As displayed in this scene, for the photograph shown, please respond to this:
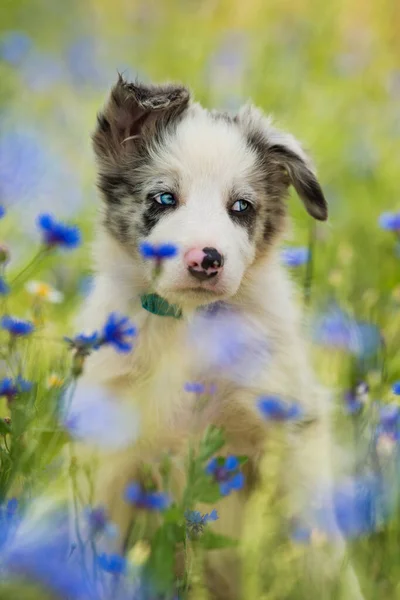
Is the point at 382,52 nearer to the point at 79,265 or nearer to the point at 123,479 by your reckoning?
the point at 79,265

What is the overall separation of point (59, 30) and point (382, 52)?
2.10 metres

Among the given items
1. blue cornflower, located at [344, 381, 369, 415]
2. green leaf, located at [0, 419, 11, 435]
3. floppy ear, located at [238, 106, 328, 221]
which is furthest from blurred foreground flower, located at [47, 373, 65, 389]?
floppy ear, located at [238, 106, 328, 221]

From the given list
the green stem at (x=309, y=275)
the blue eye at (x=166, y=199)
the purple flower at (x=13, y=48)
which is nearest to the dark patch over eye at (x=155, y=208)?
the blue eye at (x=166, y=199)

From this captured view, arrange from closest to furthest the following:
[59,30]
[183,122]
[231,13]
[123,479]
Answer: [123,479] → [183,122] → [59,30] → [231,13]

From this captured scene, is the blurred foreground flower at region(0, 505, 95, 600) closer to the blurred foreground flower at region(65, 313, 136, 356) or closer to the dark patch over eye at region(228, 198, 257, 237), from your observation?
the blurred foreground flower at region(65, 313, 136, 356)

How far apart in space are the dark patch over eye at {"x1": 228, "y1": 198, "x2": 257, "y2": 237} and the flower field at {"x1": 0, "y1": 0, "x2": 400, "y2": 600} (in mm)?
270

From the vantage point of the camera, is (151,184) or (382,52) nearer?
(151,184)

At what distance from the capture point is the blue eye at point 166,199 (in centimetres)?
260

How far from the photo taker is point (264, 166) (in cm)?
287

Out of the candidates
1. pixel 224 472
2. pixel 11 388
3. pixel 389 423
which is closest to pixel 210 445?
pixel 224 472

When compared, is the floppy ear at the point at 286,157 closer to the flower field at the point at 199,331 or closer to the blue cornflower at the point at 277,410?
the flower field at the point at 199,331

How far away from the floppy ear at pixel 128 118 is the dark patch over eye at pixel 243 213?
338 mm

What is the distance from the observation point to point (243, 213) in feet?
8.76

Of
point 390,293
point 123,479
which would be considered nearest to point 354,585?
point 123,479
